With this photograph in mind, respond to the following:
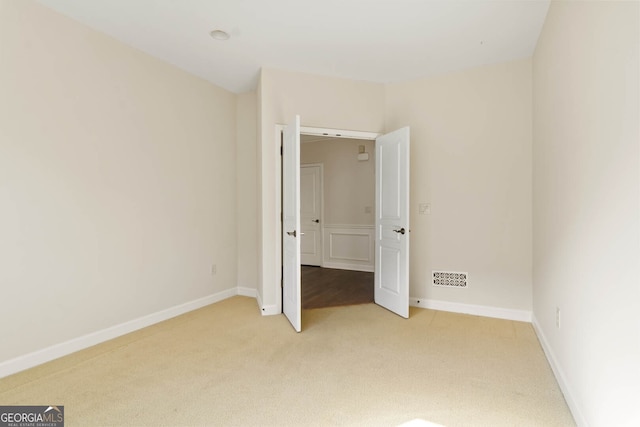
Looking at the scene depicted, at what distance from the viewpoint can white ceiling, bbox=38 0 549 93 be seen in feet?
8.34

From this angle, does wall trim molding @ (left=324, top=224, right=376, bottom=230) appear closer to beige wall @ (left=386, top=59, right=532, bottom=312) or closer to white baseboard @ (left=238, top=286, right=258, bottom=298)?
beige wall @ (left=386, top=59, right=532, bottom=312)

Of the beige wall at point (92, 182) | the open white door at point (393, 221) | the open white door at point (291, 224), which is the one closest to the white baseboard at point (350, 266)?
the open white door at point (393, 221)

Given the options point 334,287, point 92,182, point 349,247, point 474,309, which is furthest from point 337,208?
point 92,182

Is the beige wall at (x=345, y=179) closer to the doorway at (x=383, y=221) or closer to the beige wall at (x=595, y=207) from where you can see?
the doorway at (x=383, y=221)

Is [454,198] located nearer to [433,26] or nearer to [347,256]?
[433,26]

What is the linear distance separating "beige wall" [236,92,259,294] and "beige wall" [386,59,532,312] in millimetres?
1777

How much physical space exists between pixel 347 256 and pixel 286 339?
12.0ft

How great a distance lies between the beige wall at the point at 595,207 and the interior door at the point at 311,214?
178 inches

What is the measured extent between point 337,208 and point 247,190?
250cm

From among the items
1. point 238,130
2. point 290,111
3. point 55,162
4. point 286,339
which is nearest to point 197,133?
point 238,130

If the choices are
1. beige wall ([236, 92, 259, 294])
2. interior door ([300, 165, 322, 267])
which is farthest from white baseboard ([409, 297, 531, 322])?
interior door ([300, 165, 322, 267])

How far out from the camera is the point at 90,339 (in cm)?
281

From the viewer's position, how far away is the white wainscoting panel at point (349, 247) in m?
6.28

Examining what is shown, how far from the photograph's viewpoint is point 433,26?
2822mm
